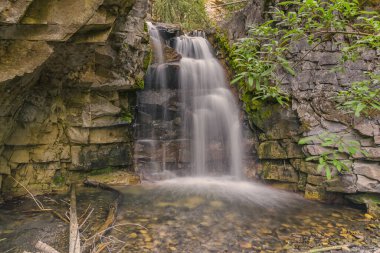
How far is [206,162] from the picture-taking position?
8211 millimetres

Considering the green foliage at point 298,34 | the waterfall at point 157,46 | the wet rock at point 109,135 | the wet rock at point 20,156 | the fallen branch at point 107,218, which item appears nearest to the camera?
the green foliage at point 298,34

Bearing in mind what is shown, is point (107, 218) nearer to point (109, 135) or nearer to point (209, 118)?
point (109, 135)

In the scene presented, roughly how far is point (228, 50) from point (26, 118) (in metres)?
6.27

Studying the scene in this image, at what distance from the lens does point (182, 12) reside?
13570mm

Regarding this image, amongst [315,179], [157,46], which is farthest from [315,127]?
[157,46]

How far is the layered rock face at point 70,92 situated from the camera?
393 cm

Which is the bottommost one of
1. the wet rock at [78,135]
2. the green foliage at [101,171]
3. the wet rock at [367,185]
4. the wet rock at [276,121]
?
the wet rock at [367,185]

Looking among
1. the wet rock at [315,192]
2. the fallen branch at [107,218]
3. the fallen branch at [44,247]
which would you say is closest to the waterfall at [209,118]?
the wet rock at [315,192]

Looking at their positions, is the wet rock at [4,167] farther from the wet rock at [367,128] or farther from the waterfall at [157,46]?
the wet rock at [367,128]

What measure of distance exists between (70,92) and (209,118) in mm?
3932

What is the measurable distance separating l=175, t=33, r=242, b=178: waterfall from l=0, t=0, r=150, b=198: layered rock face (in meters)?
1.69

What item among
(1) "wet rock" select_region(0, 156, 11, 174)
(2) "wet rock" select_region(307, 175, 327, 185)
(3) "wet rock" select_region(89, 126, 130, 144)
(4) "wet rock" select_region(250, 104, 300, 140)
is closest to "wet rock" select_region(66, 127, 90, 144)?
(3) "wet rock" select_region(89, 126, 130, 144)

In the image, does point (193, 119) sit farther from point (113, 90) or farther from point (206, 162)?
point (113, 90)

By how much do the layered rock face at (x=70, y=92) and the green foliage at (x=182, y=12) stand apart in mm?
6577
